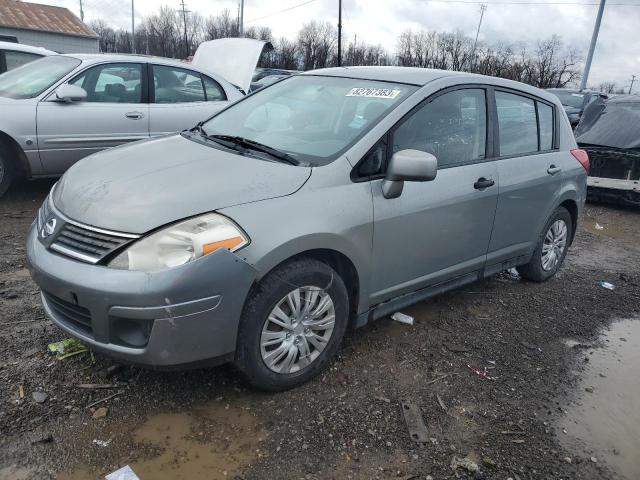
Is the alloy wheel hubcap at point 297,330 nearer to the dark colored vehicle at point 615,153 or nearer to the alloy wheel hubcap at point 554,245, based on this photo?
the alloy wheel hubcap at point 554,245

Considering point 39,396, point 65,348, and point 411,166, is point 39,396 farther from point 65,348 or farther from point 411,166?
point 411,166

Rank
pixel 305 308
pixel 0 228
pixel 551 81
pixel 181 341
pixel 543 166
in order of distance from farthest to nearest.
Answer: pixel 551 81 → pixel 0 228 → pixel 543 166 → pixel 305 308 → pixel 181 341

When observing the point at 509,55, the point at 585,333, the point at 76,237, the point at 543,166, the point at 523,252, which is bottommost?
the point at 585,333

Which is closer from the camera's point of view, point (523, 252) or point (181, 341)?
point (181, 341)

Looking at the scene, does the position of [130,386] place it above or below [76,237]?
below

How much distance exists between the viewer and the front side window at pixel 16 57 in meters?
7.43

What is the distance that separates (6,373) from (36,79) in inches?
165

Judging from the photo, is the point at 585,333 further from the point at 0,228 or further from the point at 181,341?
the point at 0,228

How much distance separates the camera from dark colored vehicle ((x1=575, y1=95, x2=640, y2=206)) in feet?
26.7

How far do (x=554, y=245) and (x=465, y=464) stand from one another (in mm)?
3010

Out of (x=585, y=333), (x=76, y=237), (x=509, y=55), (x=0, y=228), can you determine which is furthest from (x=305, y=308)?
(x=509, y=55)

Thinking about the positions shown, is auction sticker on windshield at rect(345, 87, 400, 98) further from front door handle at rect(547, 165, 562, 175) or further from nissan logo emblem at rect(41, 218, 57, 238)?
nissan logo emblem at rect(41, 218, 57, 238)

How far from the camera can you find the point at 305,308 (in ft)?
9.36

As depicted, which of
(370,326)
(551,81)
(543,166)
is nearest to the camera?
(370,326)
